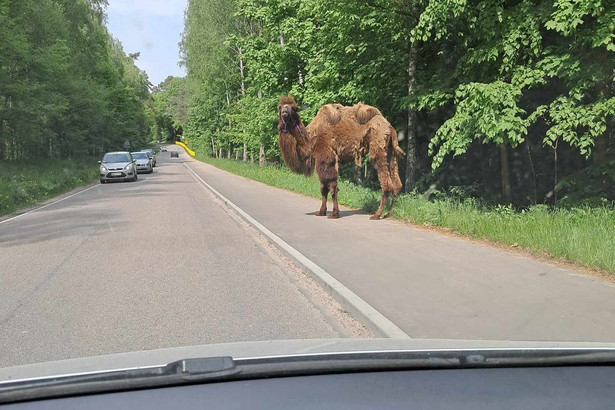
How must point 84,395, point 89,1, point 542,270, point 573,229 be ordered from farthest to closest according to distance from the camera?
point 89,1 → point 573,229 → point 542,270 → point 84,395

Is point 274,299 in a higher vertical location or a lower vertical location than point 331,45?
lower

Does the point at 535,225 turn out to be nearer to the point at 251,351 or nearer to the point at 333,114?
the point at 333,114

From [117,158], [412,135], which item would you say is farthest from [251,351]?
[117,158]

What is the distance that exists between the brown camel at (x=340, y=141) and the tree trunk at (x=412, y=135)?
2.04 m

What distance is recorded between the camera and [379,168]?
14.3 metres

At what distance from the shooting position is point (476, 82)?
1316 centimetres

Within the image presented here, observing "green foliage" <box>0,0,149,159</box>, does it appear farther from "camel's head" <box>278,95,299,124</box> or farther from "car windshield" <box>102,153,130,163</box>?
"camel's head" <box>278,95,299,124</box>

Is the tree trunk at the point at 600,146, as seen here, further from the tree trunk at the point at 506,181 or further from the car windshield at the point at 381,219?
the tree trunk at the point at 506,181

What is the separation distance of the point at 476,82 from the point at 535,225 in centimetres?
428

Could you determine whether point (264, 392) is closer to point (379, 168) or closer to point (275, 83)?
point (379, 168)

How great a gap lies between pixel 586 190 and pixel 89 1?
5633 centimetres

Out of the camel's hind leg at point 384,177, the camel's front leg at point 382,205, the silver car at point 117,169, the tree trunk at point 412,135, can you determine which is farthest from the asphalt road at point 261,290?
the silver car at point 117,169

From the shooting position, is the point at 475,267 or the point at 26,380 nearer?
the point at 26,380

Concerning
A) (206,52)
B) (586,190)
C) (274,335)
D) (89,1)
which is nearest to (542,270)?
(274,335)
